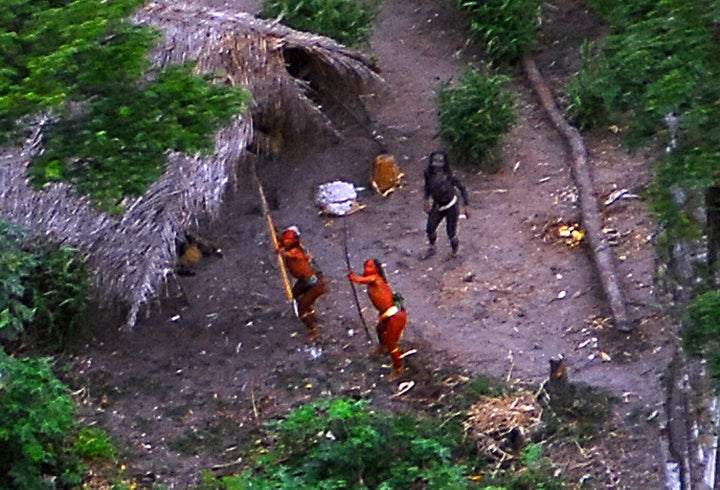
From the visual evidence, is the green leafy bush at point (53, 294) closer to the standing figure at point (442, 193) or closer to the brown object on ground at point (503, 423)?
the standing figure at point (442, 193)

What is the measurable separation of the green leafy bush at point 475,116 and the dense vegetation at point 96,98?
6035mm

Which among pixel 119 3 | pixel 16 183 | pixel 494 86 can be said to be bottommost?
pixel 494 86

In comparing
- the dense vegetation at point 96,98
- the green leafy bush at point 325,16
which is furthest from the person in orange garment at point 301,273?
the green leafy bush at point 325,16

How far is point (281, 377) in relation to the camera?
896 centimetres

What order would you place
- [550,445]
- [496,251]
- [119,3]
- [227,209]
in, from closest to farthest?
1. [119,3]
2. [550,445]
3. [496,251]
4. [227,209]

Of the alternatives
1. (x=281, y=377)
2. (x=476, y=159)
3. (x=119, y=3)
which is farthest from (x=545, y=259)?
(x=119, y=3)

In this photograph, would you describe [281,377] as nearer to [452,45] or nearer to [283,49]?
[283,49]

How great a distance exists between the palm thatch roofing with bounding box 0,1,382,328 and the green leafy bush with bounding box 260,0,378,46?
121 cm

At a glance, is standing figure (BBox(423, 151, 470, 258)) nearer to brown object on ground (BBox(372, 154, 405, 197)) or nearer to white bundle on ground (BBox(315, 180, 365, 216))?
white bundle on ground (BBox(315, 180, 365, 216))

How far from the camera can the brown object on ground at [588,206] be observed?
9.22 metres

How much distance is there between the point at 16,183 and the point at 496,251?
4.05 meters

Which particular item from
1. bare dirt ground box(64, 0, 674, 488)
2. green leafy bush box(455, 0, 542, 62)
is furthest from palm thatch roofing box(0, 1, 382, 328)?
green leafy bush box(455, 0, 542, 62)

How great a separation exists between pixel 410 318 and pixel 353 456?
232cm

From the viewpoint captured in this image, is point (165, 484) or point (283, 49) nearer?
point (165, 484)
